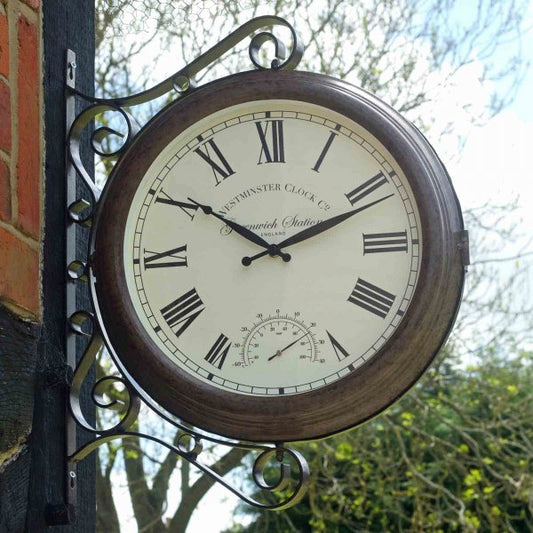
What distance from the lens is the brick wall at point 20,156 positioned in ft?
5.87

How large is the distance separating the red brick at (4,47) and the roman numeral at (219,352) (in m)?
0.61

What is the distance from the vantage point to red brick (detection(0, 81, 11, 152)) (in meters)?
1.80

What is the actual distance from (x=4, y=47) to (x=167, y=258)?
479 millimetres

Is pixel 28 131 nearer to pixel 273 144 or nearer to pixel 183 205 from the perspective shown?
pixel 183 205

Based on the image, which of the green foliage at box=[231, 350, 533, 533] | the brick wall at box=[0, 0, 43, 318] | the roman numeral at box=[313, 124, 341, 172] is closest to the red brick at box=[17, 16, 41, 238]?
the brick wall at box=[0, 0, 43, 318]

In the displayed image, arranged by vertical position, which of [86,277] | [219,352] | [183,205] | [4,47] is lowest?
[219,352]

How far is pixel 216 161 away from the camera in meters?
1.97

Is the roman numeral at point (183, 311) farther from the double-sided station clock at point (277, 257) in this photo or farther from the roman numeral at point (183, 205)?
the roman numeral at point (183, 205)

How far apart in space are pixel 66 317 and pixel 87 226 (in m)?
0.19

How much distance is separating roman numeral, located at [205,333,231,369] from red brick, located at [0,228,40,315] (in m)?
0.33

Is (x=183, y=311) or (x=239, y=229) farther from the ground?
(x=239, y=229)

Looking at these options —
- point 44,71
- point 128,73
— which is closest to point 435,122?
point 128,73

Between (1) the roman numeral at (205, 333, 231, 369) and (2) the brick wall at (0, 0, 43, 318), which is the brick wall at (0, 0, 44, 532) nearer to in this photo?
(2) the brick wall at (0, 0, 43, 318)

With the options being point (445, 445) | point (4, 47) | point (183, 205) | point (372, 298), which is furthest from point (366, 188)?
point (445, 445)
